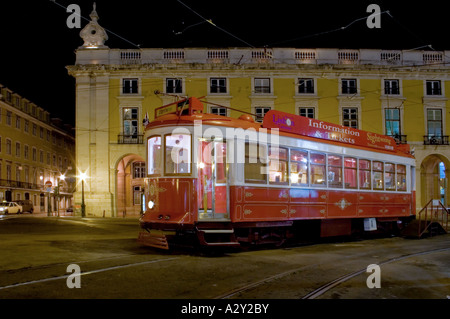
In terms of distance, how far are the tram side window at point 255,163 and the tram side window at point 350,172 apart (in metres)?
3.98

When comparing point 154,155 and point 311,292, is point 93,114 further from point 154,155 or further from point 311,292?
point 311,292

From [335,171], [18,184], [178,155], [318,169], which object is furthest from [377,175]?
[18,184]

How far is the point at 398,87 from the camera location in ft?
109

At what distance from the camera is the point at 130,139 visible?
3200 cm

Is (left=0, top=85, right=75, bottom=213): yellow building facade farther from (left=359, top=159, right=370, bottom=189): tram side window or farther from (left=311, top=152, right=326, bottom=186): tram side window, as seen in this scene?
(left=311, top=152, right=326, bottom=186): tram side window

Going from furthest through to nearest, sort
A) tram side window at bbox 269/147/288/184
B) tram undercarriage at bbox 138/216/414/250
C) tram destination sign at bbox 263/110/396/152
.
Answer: tram destination sign at bbox 263/110/396/152 < tram side window at bbox 269/147/288/184 < tram undercarriage at bbox 138/216/414/250

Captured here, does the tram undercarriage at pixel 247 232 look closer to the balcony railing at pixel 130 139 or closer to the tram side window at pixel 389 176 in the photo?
the tram side window at pixel 389 176

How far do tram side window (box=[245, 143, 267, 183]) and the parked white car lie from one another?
36.6 meters

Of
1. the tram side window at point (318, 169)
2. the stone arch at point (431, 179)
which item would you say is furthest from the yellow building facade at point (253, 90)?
the tram side window at point (318, 169)

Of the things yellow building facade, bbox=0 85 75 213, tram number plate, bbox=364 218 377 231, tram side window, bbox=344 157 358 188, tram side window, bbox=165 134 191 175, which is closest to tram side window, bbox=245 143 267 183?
tram side window, bbox=165 134 191 175

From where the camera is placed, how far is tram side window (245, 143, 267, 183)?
1109cm

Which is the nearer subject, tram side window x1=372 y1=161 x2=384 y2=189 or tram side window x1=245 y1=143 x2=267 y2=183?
tram side window x1=245 y1=143 x2=267 y2=183

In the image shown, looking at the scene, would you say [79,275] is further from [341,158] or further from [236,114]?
[236,114]

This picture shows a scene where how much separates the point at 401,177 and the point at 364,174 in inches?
114
